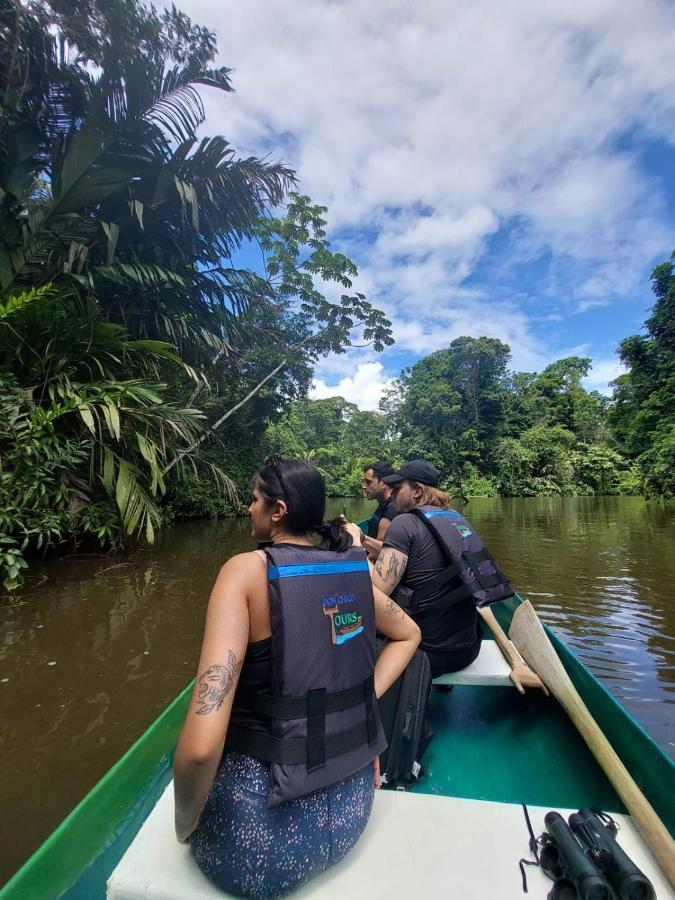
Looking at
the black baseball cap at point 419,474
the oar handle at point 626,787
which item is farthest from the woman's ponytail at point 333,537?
the black baseball cap at point 419,474

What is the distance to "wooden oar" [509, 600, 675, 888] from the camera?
1386 mm

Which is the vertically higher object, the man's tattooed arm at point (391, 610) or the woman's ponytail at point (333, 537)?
the woman's ponytail at point (333, 537)

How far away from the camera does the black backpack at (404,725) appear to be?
1953 mm

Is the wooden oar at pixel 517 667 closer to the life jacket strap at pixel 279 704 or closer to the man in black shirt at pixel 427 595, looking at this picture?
the man in black shirt at pixel 427 595

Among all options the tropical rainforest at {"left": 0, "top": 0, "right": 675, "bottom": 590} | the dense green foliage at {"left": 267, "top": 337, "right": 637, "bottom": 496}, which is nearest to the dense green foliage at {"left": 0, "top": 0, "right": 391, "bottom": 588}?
the tropical rainforest at {"left": 0, "top": 0, "right": 675, "bottom": 590}

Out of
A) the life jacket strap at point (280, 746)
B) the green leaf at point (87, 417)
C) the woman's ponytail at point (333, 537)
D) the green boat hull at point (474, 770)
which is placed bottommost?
the green boat hull at point (474, 770)

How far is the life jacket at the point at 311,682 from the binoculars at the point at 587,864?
2.11 feet

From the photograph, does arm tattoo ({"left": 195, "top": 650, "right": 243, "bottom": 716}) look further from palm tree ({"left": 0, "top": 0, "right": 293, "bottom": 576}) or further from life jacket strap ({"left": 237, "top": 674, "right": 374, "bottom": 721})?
palm tree ({"left": 0, "top": 0, "right": 293, "bottom": 576})

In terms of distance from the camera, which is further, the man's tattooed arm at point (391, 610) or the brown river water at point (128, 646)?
the brown river water at point (128, 646)

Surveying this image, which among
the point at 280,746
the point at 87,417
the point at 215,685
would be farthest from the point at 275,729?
the point at 87,417

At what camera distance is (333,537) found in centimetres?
128

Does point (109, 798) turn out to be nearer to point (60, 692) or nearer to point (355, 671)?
point (355, 671)

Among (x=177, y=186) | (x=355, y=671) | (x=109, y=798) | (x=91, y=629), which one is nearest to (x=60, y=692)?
(x=91, y=629)

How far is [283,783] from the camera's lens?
3.37ft
